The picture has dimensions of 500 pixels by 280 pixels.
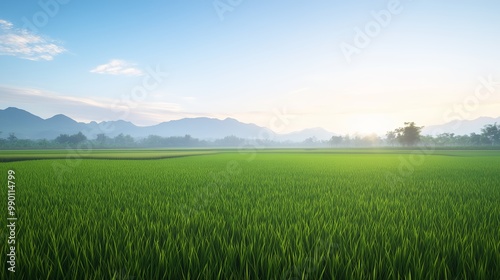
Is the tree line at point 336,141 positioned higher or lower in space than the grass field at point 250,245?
higher

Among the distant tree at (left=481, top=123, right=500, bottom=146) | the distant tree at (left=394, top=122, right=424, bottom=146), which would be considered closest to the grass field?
the distant tree at (left=394, top=122, right=424, bottom=146)

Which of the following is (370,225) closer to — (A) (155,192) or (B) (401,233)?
(B) (401,233)

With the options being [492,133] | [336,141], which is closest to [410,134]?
[492,133]

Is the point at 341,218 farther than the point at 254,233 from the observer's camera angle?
Yes

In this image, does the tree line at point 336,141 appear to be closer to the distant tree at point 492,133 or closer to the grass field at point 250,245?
the distant tree at point 492,133

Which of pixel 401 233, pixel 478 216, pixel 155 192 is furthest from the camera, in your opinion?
pixel 155 192

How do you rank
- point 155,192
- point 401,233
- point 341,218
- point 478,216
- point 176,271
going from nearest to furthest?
point 176,271
point 401,233
point 341,218
point 478,216
point 155,192

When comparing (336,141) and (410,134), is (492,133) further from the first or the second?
(336,141)

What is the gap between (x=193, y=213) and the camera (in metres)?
4.77

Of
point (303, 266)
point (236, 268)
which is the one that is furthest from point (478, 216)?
point (236, 268)

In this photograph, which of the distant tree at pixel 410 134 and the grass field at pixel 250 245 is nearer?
the grass field at pixel 250 245

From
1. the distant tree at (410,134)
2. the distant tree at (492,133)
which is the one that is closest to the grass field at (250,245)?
the distant tree at (410,134)

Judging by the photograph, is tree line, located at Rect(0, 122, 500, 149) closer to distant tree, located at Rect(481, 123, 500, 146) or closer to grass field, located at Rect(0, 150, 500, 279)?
distant tree, located at Rect(481, 123, 500, 146)

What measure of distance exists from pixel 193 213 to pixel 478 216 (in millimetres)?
5201
